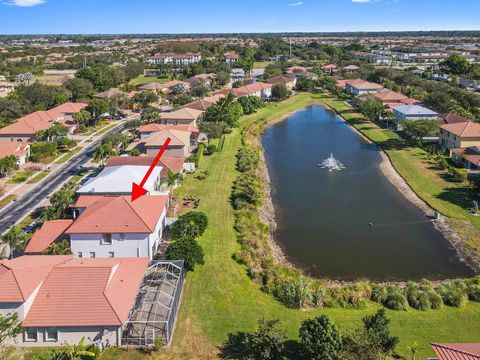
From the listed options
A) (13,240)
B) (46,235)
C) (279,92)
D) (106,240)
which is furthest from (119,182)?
(279,92)

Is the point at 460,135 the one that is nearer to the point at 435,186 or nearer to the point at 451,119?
the point at 451,119

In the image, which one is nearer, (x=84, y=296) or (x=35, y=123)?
(x=84, y=296)

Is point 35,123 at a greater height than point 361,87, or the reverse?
point 361,87

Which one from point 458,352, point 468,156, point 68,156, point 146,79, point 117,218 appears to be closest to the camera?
point 458,352

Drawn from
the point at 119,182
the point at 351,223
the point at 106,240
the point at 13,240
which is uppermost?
the point at 119,182

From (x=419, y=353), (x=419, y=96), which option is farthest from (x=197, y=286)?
(x=419, y=96)

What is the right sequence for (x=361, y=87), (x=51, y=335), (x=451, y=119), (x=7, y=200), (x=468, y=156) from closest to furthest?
(x=51, y=335), (x=7, y=200), (x=468, y=156), (x=451, y=119), (x=361, y=87)
